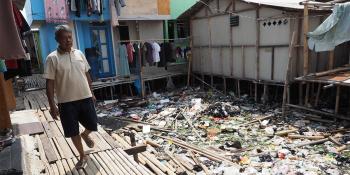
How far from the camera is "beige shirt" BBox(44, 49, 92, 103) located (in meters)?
3.68

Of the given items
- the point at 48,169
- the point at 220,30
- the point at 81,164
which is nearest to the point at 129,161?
the point at 81,164

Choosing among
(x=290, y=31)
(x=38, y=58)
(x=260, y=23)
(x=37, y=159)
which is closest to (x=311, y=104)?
(x=290, y=31)

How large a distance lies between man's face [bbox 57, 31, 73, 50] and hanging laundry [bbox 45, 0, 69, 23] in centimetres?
888

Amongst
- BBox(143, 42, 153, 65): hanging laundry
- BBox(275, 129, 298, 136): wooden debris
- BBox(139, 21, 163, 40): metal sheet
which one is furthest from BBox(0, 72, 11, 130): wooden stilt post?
BBox(139, 21, 163, 40): metal sheet

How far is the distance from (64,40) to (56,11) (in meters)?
9.06

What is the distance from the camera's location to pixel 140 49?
13.1m

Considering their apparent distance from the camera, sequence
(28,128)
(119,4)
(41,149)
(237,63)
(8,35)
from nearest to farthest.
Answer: (8,35)
(41,149)
(28,128)
(237,63)
(119,4)

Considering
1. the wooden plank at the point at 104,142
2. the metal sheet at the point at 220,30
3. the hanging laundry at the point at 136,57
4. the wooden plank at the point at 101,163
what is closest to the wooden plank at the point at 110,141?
the wooden plank at the point at 104,142

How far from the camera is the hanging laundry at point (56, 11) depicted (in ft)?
37.6

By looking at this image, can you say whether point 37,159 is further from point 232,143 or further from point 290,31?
point 290,31

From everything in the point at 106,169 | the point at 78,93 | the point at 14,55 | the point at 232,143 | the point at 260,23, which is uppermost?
the point at 260,23

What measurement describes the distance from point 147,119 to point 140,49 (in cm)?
428

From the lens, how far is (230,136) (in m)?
8.09

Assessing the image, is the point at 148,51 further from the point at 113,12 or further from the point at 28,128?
the point at 28,128
